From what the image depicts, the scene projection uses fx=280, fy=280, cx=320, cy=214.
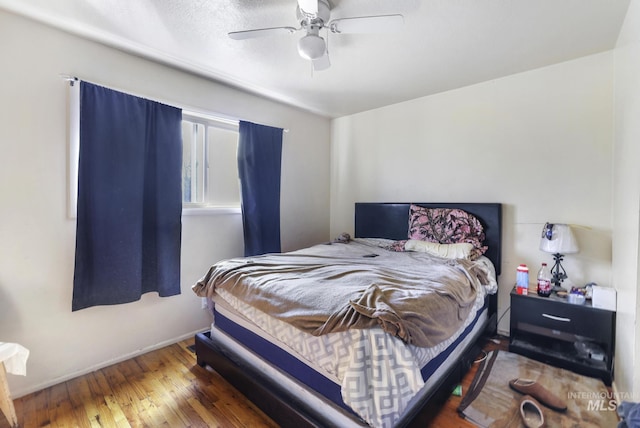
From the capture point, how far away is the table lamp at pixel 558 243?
7.21 feet

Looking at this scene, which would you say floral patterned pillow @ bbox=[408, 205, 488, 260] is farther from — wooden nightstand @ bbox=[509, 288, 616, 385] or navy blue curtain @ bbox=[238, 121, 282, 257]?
navy blue curtain @ bbox=[238, 121, 282, 257]

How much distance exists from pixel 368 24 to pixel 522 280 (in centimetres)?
235

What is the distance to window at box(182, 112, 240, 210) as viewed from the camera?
2799 millimetres

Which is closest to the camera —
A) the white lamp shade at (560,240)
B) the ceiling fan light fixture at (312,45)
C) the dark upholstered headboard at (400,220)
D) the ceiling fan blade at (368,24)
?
the ceiling fan blade at (368,24)

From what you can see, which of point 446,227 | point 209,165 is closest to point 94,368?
point 209,165

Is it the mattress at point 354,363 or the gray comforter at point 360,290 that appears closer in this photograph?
the mattress at point 354,363

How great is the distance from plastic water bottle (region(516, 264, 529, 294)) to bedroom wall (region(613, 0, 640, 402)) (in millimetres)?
532

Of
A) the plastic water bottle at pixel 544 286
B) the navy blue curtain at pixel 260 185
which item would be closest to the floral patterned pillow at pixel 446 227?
the plastic water bottle at pixel 544 286

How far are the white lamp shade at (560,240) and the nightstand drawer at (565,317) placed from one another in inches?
16.1

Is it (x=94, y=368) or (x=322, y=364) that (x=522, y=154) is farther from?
(x=94, y=368)

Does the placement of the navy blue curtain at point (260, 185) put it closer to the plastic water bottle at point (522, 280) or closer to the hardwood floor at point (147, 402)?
the hardwood floor at point (147, 402)

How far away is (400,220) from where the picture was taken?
330 centimetres

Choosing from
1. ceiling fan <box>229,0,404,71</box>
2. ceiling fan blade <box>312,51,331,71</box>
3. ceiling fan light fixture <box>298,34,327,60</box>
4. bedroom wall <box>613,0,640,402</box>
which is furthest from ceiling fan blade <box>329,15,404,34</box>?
bedroom wall <box>613,0,640,402</box>

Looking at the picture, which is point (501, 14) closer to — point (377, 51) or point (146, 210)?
point (377, 51)
